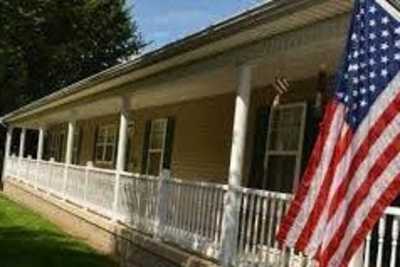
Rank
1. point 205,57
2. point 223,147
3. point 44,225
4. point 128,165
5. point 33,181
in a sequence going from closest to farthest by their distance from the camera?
point 205,57 → point 223,147 → point 44,225 → point 128,165 → point 33,181

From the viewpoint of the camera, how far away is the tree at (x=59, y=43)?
5041 cm

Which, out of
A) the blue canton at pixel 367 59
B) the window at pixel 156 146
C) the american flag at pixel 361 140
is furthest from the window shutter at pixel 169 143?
the blue canton at pixel 367 59

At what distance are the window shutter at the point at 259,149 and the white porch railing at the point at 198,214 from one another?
165 centimetres

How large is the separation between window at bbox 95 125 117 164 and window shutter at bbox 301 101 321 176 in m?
14.7

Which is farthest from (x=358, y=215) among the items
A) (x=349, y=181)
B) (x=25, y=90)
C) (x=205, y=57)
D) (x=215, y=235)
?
(x=25, y=90)

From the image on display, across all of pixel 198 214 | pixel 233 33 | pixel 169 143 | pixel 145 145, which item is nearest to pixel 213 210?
pixel 198 214

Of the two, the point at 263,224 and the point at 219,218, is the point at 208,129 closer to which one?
the point at 219,218

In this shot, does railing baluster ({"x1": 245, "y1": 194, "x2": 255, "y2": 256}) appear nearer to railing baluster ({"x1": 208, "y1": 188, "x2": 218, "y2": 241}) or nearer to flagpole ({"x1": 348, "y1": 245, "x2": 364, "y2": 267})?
railing baluster ({"x1": 208, "y1": 188, "x2": 218, "y2": 241})

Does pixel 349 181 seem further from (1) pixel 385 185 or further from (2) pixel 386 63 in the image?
(2) pixel 386 63

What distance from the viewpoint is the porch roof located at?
31.3 feet

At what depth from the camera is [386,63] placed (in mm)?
6668

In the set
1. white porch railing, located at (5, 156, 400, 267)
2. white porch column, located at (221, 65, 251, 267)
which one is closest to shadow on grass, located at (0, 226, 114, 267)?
white porch railing, located at (5, 156, 400, 267)

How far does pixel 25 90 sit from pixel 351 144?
152 ft

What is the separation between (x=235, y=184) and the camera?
12.1 m
